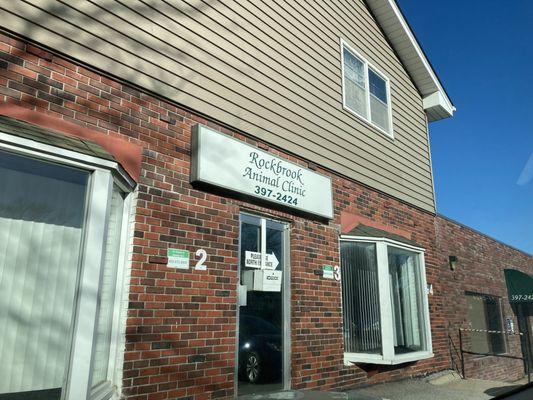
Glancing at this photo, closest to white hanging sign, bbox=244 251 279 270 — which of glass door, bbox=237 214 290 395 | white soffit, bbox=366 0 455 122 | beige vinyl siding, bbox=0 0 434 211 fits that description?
glass door, bbox=237 214 290 395

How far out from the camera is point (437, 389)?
303 inches

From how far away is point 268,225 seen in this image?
6301 millimetres

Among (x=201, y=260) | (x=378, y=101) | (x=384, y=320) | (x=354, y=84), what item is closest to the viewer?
(x=201, y=260)

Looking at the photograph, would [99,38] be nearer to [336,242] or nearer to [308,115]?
[308,115]

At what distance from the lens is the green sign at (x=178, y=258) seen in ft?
16.1

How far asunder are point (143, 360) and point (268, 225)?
2.48 meters

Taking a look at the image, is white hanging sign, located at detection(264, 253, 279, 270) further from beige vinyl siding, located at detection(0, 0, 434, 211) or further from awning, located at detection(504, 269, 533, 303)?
awning, located at detection(504, 269, 533, 303)

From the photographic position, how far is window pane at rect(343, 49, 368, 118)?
8734 millimetres

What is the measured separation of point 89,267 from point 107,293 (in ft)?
1.89

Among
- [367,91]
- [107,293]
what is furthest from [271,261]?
[367,91]

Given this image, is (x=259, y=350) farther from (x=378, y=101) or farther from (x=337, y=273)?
(x=378, y=101)

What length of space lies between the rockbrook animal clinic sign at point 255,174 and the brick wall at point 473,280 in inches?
194

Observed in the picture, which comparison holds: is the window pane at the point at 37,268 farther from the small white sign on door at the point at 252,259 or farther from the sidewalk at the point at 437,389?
the sidewalk at the point at 437,389

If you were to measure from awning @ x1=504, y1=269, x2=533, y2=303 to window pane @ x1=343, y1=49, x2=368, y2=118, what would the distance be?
28.7 ft
